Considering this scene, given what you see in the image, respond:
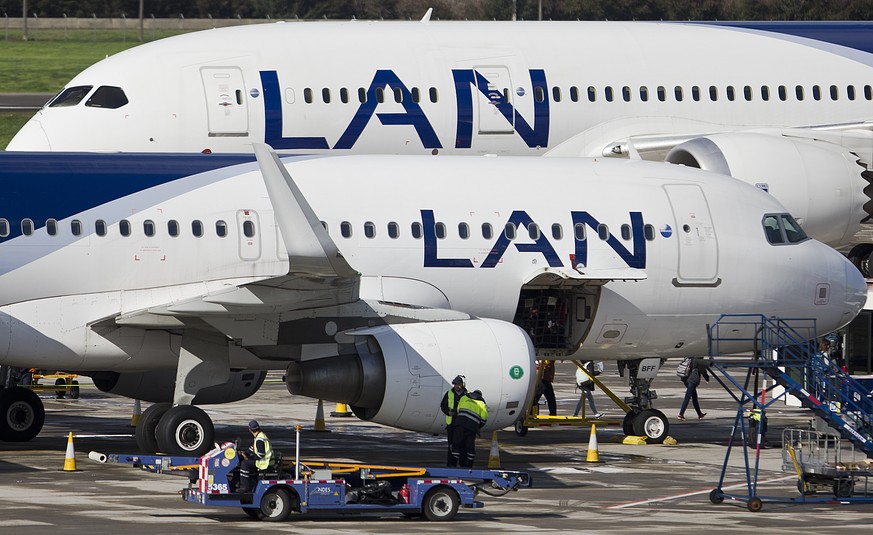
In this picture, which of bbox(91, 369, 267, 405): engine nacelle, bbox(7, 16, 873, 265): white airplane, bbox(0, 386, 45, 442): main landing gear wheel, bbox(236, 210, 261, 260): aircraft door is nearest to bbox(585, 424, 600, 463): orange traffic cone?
bbox(91, 369, 267, 405): engine nacelle

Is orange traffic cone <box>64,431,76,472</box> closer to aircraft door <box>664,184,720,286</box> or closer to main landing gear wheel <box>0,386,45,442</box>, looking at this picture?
main landing gear wheel <box>0,386,45,442</box>

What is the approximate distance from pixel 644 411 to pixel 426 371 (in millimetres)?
6644

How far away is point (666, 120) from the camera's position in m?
38.9

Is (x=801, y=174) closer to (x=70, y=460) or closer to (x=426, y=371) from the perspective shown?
(x=426, y=371)

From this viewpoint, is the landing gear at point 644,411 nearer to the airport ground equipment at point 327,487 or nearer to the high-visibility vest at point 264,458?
the airport ground equipment at point 327,487

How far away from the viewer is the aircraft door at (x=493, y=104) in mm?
36500

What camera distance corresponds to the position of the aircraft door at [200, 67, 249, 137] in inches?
1367

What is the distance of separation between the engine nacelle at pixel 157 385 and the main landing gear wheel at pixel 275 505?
26.4ft

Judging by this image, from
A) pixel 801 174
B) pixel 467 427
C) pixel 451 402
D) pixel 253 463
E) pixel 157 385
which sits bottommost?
pixel 253 463

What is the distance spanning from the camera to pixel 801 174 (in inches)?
1396

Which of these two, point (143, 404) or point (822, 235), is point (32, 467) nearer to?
point (143, 404)

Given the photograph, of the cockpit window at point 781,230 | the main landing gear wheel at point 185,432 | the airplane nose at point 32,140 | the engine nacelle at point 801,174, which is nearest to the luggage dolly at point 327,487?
the main landing gear wheel at point 185,432

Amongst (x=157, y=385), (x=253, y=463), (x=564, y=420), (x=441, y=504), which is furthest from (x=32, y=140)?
(x=441, y=504)

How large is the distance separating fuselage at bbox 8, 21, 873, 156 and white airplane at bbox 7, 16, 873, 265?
4cm
